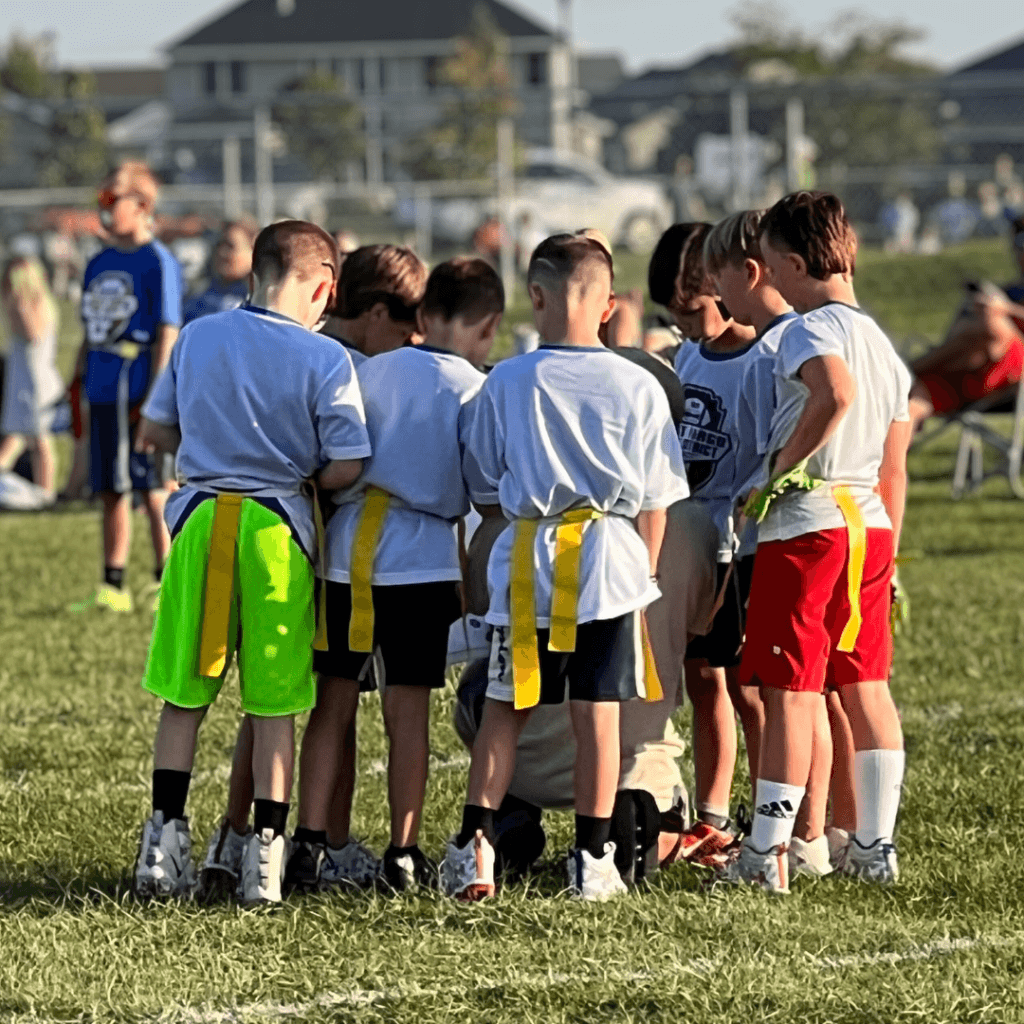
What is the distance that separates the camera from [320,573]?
514cm

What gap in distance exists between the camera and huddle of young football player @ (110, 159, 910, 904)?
489 cm

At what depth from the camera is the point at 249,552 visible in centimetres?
495

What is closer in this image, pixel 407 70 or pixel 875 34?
pixel 875 34

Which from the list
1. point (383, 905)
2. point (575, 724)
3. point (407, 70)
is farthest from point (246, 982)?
point (407, 70)

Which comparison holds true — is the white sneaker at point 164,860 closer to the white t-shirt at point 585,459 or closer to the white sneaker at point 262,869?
the white sneaker at point 262,869

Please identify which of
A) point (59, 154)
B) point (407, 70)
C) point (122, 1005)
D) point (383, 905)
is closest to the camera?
point (122, 1005)

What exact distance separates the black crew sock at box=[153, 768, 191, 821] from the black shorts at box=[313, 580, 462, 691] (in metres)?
0.47

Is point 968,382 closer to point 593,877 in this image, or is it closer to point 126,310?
point 126,310

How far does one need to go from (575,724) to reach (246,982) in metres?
1.11

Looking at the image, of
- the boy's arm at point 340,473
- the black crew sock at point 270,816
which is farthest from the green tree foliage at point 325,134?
the black crew sock at point 270,816

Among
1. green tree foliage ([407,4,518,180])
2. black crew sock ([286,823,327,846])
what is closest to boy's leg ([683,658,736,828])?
black crew sock ([286,823,327,846])

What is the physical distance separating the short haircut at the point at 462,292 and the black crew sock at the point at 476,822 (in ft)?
4.09

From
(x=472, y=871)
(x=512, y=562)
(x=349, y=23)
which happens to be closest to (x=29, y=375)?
(x=512, y=562)

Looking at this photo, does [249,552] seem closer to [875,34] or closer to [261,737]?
[261,737]
